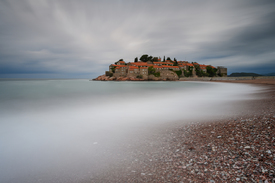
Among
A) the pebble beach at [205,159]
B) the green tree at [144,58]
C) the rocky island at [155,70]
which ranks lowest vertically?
the pebble beach at [205,159]

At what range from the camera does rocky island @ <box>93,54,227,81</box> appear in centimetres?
9506

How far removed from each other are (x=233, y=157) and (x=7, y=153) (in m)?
7.20

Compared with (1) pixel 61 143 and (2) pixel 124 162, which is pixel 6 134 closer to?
(1) pixel 61 143

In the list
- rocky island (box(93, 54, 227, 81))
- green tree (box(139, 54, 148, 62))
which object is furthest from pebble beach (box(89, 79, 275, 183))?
green tree (box(139, 54, 148, 62))

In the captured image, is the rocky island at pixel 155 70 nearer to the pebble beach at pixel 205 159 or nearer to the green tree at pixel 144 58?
the green tree at pixel 144 58

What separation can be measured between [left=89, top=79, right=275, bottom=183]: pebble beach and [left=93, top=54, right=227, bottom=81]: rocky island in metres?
89.8

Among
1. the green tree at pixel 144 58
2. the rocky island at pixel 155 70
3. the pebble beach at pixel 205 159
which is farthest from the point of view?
the green tree at pixel 144 58

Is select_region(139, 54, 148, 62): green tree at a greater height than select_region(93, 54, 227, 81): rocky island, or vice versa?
select_region(139, 54, 148, 62): green tree

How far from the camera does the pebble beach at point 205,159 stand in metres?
3.12

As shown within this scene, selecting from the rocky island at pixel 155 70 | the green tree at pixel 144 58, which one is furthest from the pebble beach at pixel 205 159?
the green tree at pixel 144 58

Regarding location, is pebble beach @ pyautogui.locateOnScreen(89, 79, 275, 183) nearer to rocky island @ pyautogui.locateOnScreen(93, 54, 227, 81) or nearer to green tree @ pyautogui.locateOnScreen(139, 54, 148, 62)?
rocky island @ pyautogui.locateOnScreen(93, 54, 227, 81)

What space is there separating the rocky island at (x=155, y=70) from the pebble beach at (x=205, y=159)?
89774mm

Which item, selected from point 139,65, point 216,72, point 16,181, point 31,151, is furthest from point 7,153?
point 216,72

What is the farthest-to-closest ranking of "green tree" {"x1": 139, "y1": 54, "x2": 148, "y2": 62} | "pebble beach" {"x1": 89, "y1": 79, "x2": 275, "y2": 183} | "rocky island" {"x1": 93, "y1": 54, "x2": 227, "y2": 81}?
"green tree" {"x1": 139, "y1": 54, "x2": 148, "y2": 62} < "rocky island" {"x1": 93, "y1": 54, "x2": 227, "y2": 81} < "pebble beach" {"x1": 89, "y1": 79, "x2": 275, "y2": 183}
